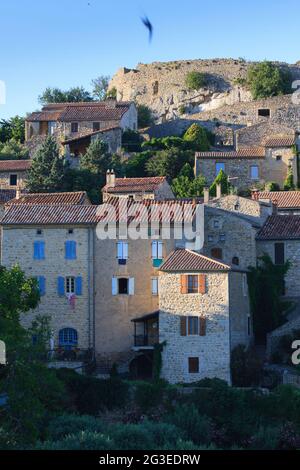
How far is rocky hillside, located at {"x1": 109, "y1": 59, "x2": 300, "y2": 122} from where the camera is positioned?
90562 mm

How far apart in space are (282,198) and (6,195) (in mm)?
14088

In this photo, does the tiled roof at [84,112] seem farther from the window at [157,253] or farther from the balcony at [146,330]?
the balcony at [146,330]

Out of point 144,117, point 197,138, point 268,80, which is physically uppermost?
point 268,80

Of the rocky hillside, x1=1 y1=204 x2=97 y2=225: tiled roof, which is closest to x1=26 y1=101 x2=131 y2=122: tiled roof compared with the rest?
the rocky hillside

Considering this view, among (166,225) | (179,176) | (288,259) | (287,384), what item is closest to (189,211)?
(166,225)

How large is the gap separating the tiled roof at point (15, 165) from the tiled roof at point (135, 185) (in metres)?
8.26

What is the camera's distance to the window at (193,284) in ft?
158

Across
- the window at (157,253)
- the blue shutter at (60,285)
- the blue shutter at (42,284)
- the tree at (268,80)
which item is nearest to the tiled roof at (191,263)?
the window at (157,253)

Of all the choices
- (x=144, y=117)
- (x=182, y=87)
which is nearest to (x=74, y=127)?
(x=144, y=117)

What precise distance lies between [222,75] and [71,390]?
49.5 m

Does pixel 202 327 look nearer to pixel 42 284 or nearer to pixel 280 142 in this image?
pixel 42 284

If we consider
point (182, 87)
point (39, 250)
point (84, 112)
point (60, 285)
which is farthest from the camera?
point (182, 87)

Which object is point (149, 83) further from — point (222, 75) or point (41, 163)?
point (41, 163)

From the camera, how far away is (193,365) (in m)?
47.8
